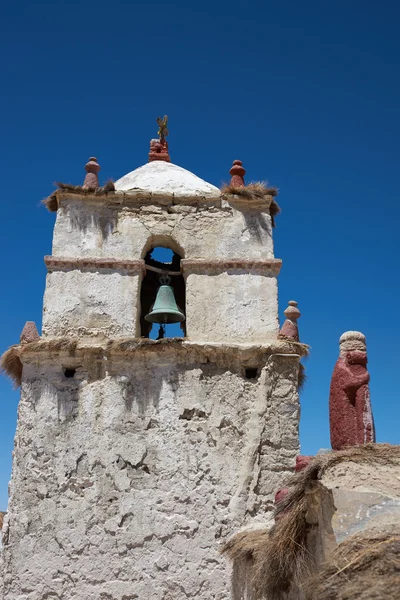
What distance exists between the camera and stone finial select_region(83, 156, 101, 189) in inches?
353

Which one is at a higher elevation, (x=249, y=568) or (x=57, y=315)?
(x=57, y=315)

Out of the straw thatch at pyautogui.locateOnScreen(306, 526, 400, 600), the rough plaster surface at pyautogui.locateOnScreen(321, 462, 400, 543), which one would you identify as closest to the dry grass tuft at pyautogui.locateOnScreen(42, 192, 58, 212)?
the rough plaster surface at pyautogui.locateOnScreen(321, 462, 400, 543)

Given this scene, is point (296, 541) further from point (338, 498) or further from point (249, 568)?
point (249, 568)

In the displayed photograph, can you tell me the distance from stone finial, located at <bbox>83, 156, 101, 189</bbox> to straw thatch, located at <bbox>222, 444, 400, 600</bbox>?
5.62 metres

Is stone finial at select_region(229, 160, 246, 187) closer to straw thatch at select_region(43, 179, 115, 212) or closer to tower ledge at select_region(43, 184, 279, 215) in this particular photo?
tower ledge at select_region(43, 184, 279, 215)

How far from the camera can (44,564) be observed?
7172 millimetres

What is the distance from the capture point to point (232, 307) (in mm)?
8414

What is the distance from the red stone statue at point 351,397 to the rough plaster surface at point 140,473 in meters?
2.64

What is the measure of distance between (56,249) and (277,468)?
155 inches

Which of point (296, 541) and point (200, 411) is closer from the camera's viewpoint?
point (296, 541)

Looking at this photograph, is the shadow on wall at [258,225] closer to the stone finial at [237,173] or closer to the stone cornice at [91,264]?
the stone finial at [237,173]

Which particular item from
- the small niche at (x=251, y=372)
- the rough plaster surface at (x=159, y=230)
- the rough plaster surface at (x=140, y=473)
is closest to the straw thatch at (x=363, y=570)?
the rough plaster surface at (x=140, y=473)

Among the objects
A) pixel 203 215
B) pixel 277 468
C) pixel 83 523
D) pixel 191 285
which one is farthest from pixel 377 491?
pixel 203 215

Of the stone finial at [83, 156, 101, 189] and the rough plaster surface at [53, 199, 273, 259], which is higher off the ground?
the stone finial at [83, 156, 101, 189]
